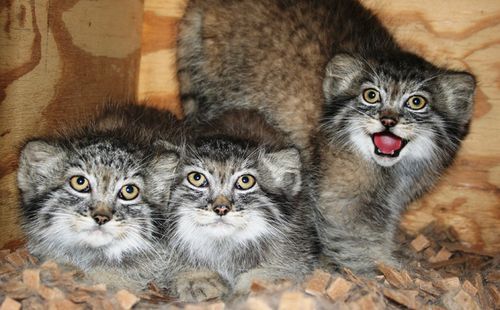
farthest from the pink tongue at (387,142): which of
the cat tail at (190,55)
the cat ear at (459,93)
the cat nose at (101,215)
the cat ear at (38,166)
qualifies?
the cat ear at (38,166)

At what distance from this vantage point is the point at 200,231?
3.71m

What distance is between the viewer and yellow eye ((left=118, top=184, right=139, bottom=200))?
367 centimetres

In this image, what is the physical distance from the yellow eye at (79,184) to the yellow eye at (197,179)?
0.53m

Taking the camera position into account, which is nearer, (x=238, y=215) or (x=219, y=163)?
(x=238, y=215)

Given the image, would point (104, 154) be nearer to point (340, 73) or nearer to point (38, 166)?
point (38, 166)

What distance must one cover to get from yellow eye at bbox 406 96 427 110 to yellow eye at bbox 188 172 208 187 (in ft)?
4.23

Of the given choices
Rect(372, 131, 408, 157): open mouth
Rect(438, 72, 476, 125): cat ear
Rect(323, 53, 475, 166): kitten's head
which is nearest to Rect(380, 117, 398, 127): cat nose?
Rect(323, 53, 475, 166): kitten's head

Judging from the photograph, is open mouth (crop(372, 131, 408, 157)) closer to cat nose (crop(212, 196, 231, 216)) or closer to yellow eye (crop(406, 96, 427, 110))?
yellow eye (crop(406, 96, 427, 110))

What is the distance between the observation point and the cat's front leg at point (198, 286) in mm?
3645

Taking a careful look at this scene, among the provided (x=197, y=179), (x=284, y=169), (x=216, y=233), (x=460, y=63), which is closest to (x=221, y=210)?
(x=216, y=233)

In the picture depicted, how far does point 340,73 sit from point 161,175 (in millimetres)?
1298

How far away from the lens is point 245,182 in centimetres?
380

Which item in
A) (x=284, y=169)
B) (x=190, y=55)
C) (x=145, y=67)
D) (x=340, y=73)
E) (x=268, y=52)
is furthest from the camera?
(x=145, y=67)

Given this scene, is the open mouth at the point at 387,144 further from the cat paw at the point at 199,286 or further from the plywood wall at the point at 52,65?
the plywood wall at the point at 52,65
